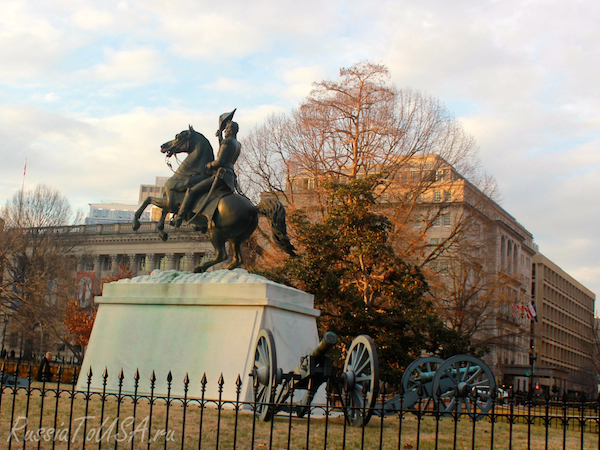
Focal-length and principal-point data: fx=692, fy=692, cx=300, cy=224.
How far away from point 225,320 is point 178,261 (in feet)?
185

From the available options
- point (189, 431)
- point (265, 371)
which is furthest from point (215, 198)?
point (189, 431)

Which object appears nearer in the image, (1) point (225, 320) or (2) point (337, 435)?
(2) point (337, 435)

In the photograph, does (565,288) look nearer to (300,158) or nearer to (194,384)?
(300,158)

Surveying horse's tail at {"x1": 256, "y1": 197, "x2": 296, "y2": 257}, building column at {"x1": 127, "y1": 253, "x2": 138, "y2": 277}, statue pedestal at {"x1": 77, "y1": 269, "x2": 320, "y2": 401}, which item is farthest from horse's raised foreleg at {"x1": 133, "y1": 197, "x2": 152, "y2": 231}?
building column at {"x1": 127, "y1": 253, "x2": 138, "y2": 277}

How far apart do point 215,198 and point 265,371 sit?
494 cm

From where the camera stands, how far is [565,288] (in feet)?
318

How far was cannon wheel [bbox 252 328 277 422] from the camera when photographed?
28.0 feet

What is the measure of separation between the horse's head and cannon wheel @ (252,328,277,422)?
4.98 m

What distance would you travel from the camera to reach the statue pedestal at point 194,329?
11023mm

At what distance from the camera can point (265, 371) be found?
8.82 meters

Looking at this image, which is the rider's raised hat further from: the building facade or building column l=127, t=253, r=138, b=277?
the building facade

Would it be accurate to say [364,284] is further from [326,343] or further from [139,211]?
[326,343]

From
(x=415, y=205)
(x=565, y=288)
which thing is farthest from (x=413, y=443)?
(x=565, y=288)

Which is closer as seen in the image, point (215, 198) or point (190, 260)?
point (215, 198)
